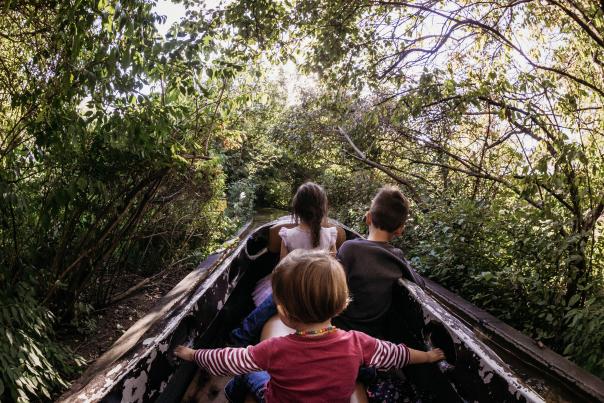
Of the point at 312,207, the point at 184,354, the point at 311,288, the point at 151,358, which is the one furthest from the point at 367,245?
the point at 151,358

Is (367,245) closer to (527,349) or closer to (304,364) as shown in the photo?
(304,364)

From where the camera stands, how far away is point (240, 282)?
10.2 ft

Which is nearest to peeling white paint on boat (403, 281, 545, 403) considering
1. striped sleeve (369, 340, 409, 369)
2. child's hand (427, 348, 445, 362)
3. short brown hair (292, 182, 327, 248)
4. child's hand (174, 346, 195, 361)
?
child's hand (427, 348, 445, 362)

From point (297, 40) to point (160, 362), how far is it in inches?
195

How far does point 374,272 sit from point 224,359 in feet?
3.38

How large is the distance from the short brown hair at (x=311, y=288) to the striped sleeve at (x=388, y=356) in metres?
0.29

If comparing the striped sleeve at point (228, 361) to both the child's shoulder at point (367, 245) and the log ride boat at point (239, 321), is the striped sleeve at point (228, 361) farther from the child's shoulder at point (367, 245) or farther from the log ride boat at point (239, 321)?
the child's shoulder at point (367, 245)

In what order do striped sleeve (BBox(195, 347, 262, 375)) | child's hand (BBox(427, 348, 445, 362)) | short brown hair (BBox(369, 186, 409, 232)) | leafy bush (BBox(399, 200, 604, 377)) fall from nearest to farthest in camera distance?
1. striped sleeve (BBox(195, 347, 262, 375))
2. child's hand (BBox(427, 348, 445, 362))
3. short brown hair (BBox(369, 186, 409, 232))
4. leafy bush (BBox(399, 200, 604, 377))

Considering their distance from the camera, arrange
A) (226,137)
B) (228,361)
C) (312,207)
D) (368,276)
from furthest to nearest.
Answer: (226,137) < (312,207) < (368,276) < (228,361)

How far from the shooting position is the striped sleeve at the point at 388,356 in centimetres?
153

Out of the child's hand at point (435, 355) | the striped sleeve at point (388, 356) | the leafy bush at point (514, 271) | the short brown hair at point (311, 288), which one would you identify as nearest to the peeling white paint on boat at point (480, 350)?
the child's hand at point (435, 355)

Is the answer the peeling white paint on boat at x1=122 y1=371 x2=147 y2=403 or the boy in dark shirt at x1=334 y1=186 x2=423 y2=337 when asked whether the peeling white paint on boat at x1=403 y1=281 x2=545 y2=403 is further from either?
the peeling white paint on boat at x1=122 y1=371 x2=147 y2=403

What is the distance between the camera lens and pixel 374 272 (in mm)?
2219

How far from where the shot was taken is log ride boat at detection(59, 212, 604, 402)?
1.29 m
